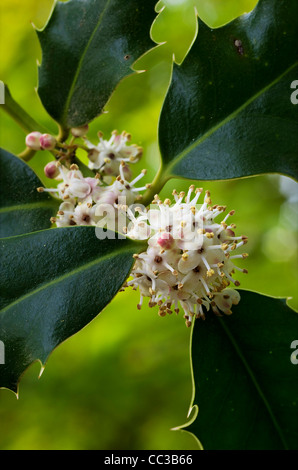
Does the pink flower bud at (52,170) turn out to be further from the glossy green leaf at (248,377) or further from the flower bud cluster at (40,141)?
the glossy green leaf at (248,377)

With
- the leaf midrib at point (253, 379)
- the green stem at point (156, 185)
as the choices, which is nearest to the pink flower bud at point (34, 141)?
the green stem at point (156, 185)

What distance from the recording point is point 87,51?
1.23 m

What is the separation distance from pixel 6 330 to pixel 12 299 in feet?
0.18

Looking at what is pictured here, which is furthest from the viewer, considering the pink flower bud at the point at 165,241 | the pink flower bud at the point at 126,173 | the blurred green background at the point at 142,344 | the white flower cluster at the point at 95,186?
the blurred green background at the point at 142,344

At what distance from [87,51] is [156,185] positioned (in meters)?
0.33

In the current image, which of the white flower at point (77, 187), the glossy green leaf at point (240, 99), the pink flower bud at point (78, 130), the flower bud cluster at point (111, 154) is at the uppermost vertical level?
the glossy green leaf at point (240, 99)

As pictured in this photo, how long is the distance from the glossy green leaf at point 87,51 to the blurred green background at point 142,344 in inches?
31.6

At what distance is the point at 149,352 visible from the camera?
6.71 feet

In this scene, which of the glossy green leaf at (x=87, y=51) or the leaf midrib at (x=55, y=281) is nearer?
the leaf midrib at (x=55, y=281)

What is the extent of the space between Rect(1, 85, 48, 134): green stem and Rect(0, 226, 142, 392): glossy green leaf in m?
0.40

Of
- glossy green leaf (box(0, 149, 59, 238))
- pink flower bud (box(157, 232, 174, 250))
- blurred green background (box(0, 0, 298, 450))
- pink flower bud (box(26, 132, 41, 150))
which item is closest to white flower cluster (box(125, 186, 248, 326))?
pink flower bud (box(157, 232, 174, 250))

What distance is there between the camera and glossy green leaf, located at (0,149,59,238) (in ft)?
3.87

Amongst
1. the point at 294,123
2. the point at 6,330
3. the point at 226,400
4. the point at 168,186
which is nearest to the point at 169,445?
the point at 168,186

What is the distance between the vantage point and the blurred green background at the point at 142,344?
6.73ft
